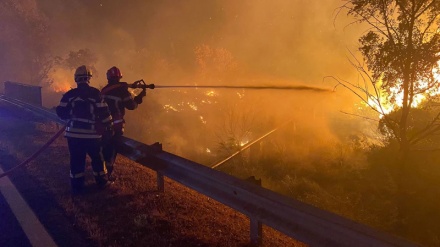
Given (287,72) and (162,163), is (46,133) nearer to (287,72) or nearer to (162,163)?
(162,163)

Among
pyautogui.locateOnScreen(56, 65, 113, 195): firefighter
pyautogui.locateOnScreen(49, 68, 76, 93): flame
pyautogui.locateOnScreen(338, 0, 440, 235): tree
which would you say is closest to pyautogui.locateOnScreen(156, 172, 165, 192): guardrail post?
pyautogui.locateOnScreen(56, 65, 113, 195): firefighter

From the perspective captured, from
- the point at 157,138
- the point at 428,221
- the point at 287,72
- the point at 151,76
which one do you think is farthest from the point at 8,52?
the point at 287,72

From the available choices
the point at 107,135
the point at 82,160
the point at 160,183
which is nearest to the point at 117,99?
the point at 107,135

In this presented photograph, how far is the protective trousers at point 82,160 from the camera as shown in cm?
491

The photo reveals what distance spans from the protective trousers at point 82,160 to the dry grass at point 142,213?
187mm

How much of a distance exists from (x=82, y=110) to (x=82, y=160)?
2.61 feet

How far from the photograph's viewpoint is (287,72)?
7162 centimetres

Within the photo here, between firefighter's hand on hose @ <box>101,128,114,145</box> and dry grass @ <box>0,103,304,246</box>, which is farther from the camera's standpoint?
firefighter's hand on hose @ <box>101,128,114,145</box>

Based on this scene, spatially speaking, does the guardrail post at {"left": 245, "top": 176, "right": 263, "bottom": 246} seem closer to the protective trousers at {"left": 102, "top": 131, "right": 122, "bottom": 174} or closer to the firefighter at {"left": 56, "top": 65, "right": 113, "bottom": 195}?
the firefighter at {"left": 56, "top": 65, "right": 113, "bottom": 195}

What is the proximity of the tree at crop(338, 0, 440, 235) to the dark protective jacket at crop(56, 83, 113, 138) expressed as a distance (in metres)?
6.82

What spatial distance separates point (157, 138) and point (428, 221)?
20656mm

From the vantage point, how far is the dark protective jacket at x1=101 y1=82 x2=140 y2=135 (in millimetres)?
5844

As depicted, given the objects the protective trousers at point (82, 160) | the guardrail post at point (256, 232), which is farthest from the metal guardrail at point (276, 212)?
the protective trousers at point (82, 160)

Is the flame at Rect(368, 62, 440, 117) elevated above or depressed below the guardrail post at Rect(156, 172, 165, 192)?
above
